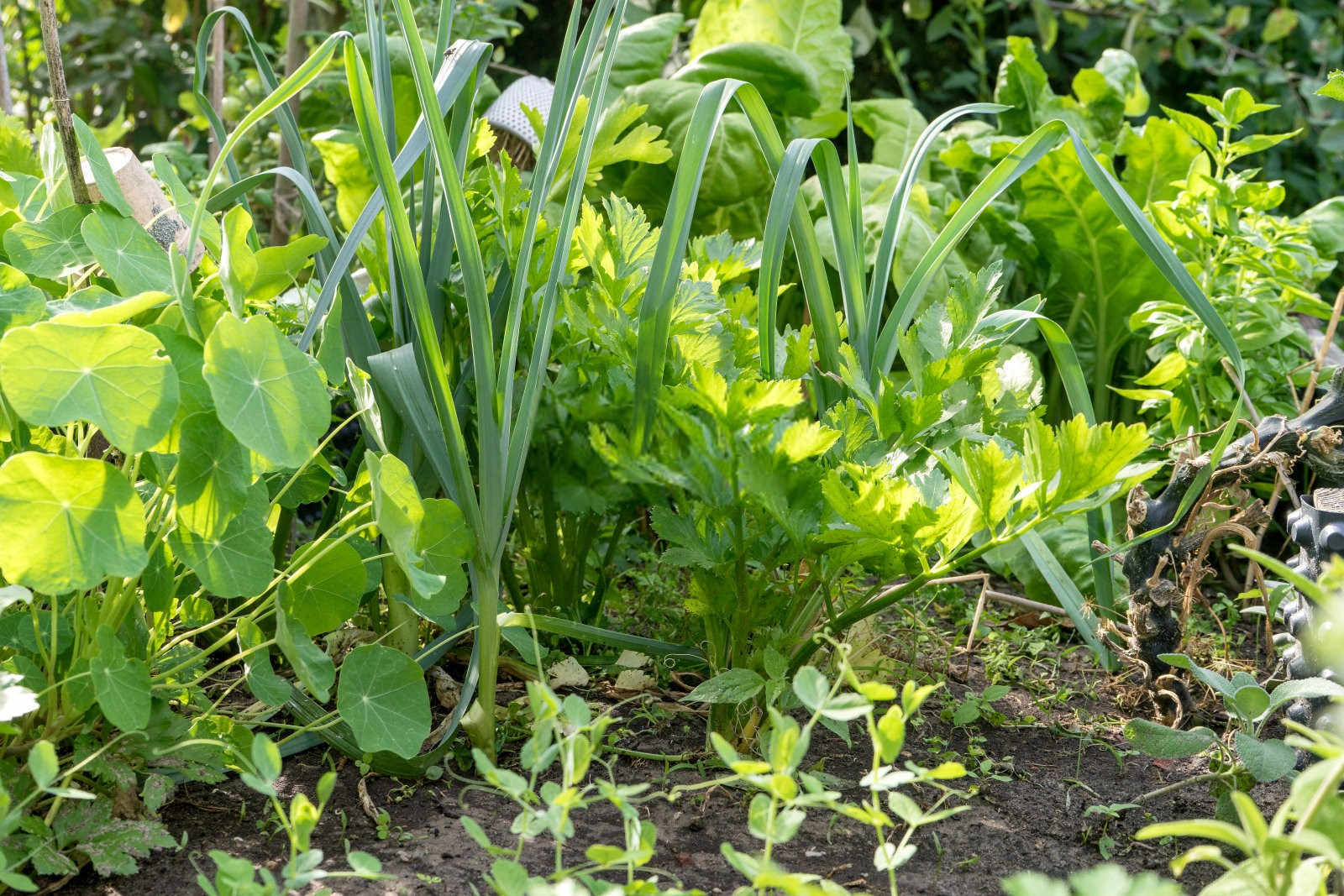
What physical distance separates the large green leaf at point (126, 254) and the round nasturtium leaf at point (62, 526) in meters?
0.18

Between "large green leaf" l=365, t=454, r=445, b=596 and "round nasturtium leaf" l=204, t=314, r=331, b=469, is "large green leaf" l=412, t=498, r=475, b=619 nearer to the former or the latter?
"large green leaf" l=365, t=454, r=445, b=596

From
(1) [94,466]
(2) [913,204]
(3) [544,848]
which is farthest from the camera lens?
(2) [913,204]

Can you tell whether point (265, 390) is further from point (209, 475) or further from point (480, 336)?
point (480, 336)

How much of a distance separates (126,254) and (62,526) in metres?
0.27

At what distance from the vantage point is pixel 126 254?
101cm

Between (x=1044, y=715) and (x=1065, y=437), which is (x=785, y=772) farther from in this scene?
(x=1044, y=715)

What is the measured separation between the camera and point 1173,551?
50.3 inches

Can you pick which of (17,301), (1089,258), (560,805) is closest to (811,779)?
(560,805)

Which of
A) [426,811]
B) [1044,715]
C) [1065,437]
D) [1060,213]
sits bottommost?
[1044,715]

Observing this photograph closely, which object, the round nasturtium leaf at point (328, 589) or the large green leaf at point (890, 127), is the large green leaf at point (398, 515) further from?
the large green leaf at point (890, 127)

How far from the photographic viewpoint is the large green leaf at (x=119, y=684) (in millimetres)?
886

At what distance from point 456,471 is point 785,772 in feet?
1.46

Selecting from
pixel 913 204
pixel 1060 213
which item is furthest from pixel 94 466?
pixel 1060 213

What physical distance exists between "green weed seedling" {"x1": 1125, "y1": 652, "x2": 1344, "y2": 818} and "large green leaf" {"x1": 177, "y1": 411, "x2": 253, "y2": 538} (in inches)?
30.5
